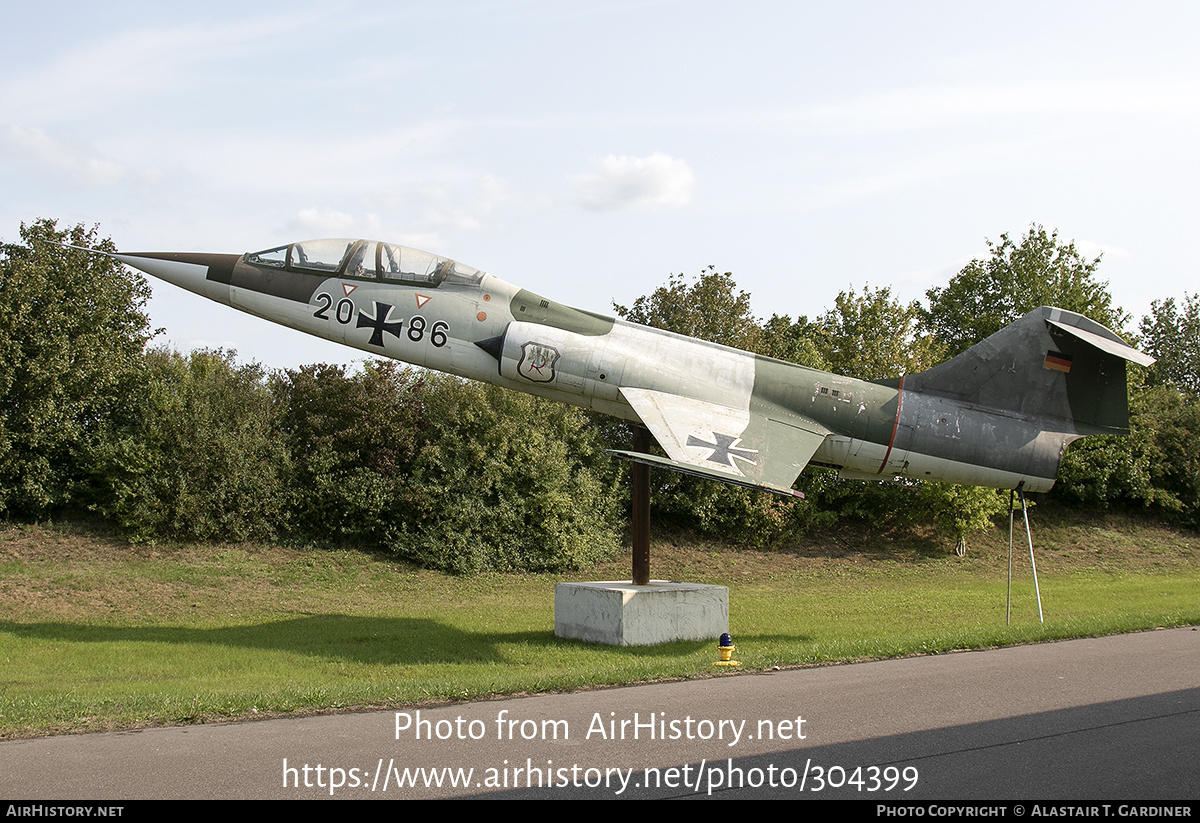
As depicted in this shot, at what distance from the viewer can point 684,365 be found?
50.1 feet

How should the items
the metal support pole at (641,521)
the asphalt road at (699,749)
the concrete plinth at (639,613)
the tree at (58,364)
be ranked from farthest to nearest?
the tree at (58,364) < the metal support pole at (641,521) < the concrete plinth at (639,613) < the asphalt road at (699,749)

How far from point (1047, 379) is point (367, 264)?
1204 cm

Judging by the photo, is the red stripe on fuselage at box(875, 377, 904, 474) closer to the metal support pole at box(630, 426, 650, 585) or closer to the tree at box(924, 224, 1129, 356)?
the metal support pole at box(630, 426, 650, 585)

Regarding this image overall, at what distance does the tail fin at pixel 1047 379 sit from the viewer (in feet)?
50.5

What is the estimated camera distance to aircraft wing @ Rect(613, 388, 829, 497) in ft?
44.3

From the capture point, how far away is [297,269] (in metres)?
15.6

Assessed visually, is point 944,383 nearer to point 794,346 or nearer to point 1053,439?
point 1053,439

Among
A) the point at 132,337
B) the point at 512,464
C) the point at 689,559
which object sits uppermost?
the point at 132,337

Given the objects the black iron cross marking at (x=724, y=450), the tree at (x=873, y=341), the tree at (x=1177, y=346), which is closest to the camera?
the black iron cross marking at (x=724, y=450)

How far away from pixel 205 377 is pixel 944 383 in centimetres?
2306

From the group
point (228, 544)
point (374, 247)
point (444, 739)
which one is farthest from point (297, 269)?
point (228, 544)

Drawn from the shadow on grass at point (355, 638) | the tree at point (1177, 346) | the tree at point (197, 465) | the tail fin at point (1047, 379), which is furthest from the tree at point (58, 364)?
the tree at point (1177, 346)

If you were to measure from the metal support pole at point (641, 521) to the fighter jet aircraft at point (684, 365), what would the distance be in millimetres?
1092

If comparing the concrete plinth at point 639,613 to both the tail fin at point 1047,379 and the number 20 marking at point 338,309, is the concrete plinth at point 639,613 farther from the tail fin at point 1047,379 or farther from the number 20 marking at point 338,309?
the number 20 marking at point 338,309
